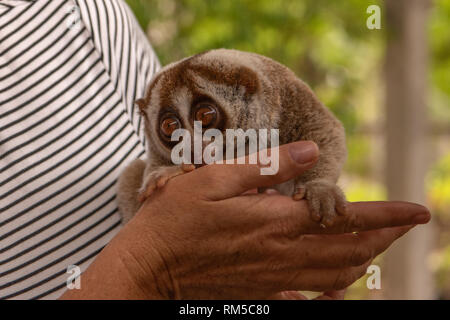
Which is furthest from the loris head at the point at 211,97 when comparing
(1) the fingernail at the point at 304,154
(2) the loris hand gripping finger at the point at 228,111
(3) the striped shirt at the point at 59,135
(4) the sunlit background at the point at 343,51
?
(4) the sunlit background at the point at 343,51

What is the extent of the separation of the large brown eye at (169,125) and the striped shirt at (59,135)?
26cm

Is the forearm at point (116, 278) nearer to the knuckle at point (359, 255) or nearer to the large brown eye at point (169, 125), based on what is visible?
the large brown eye at point (169, 125)

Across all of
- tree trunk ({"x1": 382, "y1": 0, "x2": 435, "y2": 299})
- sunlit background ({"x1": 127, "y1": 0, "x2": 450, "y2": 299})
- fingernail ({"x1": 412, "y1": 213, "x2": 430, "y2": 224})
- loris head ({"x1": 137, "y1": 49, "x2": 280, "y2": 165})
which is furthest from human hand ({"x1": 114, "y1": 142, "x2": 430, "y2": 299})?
tree trunk ({"x1": 382, "y1": 0, "x2": 435, "y2": 299})

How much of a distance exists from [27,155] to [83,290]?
1.78 ft

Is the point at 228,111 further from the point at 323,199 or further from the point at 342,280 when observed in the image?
the point at 342,280

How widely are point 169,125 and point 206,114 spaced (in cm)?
13

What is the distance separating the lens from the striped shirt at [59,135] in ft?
5.36

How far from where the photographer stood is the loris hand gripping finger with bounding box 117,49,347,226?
164cm

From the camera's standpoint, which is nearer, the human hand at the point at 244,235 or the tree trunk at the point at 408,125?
the human hand at the point at 244,235

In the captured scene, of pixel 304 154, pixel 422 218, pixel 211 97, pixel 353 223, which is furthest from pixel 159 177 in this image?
pixel 422 218

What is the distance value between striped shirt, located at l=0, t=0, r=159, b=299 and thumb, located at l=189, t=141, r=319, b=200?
0.55 meters

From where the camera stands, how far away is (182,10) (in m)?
4.22

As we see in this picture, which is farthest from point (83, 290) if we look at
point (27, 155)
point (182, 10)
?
point (182, 10)

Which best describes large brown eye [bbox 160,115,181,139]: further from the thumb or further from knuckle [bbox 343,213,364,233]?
knuckle [bbox 343,213,364,233]
